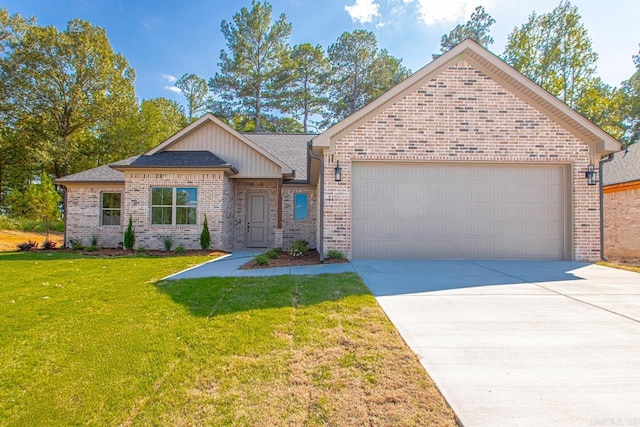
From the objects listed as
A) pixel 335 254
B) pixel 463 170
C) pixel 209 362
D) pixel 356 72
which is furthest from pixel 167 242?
pixel 356 72

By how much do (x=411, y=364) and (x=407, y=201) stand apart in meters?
6.11

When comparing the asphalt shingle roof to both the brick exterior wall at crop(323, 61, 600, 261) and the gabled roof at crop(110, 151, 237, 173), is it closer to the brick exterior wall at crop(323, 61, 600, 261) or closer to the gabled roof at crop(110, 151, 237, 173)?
the gabled roof at crop(110, 151, 237, 173)

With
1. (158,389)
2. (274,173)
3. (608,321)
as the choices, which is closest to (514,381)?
(608,321)

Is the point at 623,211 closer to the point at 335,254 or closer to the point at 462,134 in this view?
the point at 462,134

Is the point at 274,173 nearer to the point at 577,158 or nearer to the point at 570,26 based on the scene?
the point at 577,158

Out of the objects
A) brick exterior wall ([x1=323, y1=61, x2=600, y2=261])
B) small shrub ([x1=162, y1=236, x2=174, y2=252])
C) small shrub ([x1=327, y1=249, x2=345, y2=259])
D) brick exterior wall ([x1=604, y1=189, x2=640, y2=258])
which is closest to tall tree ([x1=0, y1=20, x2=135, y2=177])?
small shrub ([x1=162, y1=236, x2=174, y2=252])

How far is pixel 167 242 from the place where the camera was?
435 inches

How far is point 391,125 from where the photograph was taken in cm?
812

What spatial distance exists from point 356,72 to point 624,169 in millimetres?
21411

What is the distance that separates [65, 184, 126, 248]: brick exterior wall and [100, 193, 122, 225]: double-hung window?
5.2 inches

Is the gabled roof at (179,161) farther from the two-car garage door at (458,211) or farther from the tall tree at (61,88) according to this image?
the tall tree at (61,88)

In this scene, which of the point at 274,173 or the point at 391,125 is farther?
the point at 274,173

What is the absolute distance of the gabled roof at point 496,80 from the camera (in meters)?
7.94

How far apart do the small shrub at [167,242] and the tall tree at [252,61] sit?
17973 mm
